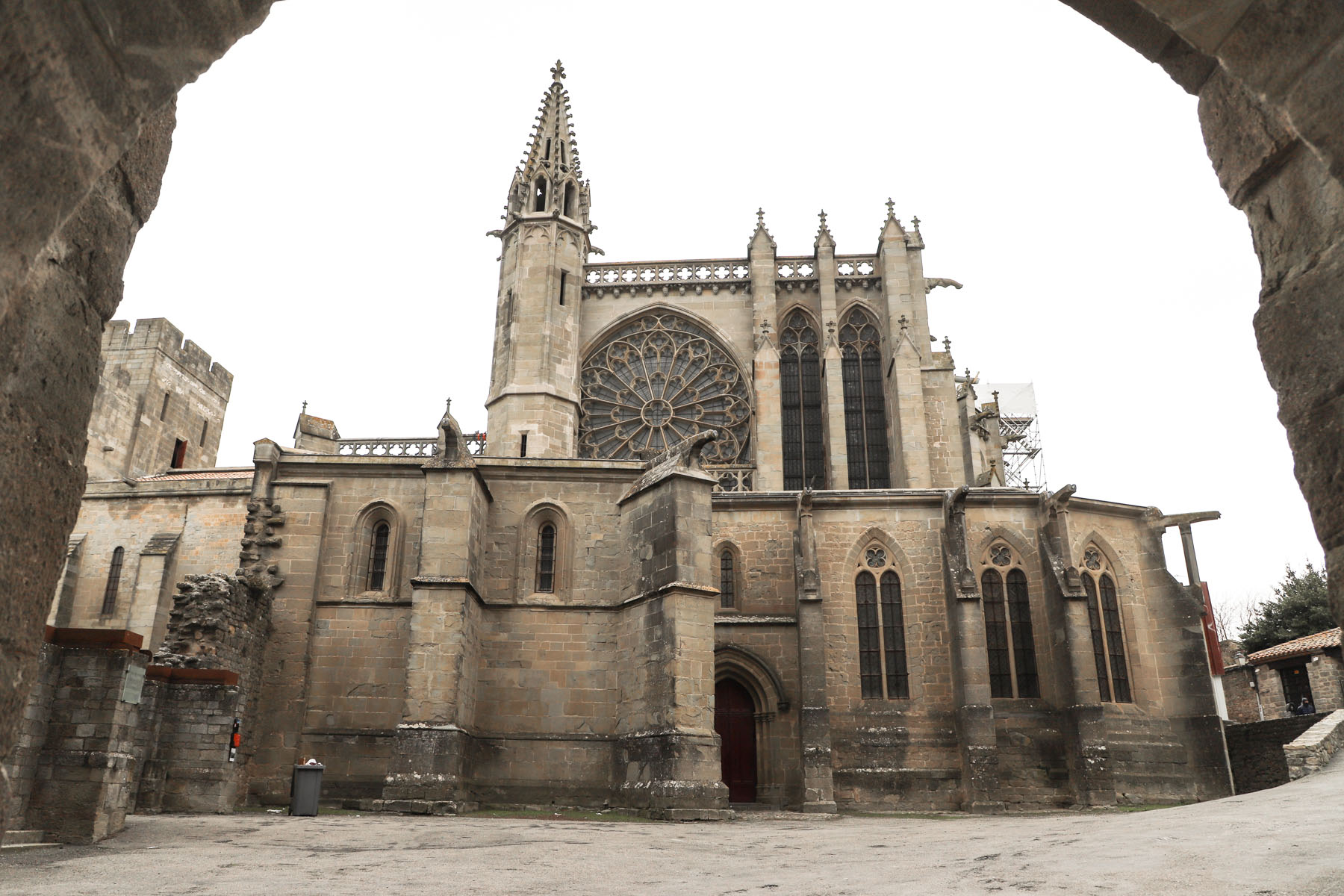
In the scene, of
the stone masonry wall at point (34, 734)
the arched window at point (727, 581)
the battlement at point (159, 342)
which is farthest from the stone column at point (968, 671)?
the battlement at point (159, 342)

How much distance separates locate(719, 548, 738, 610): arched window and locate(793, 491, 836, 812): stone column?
143cm

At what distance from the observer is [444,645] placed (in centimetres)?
1426

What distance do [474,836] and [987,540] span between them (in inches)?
495

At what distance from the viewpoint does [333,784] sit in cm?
1499

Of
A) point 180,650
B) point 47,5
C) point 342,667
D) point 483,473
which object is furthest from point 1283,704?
point 47,5

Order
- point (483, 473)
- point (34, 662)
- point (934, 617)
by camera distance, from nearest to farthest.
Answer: point (34, 662)
point (483, 473)
point (934, 617)

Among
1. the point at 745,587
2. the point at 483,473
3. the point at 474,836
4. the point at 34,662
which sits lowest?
the point at 474,836

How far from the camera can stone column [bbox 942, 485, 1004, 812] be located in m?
16.6

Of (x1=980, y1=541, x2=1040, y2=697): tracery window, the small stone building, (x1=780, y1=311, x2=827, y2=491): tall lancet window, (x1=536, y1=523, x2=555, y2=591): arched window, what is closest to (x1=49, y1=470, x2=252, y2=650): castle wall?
(x1=536, y1=523, x2=555, y2=591): arched window

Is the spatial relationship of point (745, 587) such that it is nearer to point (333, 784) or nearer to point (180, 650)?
point (333, 784)

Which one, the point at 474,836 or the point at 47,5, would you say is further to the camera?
the point at 474,836

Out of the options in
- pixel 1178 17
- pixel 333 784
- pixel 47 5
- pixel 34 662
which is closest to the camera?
pixel 47 5

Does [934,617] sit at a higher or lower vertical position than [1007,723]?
higher

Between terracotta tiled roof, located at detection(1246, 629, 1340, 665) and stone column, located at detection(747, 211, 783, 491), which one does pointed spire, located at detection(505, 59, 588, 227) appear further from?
terracotta tiled roof, located at detection(1246, 629, 1340, 665)
